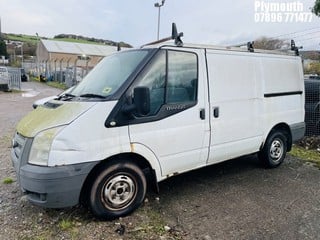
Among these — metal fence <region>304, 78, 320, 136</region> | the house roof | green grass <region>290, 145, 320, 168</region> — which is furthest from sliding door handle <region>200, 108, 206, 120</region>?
A: the house roof

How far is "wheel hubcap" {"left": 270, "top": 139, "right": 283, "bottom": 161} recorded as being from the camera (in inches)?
209

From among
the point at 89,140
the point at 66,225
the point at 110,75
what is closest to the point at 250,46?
the point at 110,75

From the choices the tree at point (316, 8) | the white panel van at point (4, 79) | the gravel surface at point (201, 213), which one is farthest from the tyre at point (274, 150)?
the white panel van at point (4, 79)

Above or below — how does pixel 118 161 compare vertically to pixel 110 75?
below

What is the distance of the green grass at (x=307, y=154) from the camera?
5966 millimetres

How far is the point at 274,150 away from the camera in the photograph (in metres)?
5.35

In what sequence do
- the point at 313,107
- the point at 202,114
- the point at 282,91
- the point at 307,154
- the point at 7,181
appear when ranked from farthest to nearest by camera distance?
1. the point at 313,107
2. the point at 307,154
3. the point at 282,91
4. the point at 7,181
5. the point at 202,114

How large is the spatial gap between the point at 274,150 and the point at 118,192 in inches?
122

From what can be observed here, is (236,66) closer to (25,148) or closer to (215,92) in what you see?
(215,92)

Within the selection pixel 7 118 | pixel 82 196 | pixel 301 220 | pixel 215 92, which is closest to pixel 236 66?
pixel 215 92

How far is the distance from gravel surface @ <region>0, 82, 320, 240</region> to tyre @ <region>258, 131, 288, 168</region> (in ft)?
1.13

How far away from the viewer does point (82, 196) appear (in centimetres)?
342

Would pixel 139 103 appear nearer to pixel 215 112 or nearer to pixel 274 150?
pixel 215 112

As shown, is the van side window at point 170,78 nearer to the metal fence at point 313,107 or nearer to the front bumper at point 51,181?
the front bumper at point 51,181
